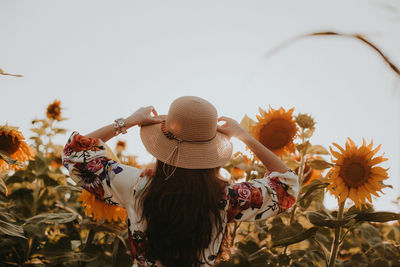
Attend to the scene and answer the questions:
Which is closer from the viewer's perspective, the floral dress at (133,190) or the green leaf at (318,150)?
the floral dress at (133,190)

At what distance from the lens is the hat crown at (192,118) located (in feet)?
4.83

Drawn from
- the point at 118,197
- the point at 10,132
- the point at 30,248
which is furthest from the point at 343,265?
the point at 10,132

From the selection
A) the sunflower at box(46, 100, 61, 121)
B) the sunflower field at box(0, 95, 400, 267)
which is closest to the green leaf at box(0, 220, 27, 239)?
the sunflower field at box(0, 95, 400, 267)

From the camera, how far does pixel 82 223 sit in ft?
7.22

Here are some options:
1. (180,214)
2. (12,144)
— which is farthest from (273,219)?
A: (12,144)

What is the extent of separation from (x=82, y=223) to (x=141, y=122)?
996 mm

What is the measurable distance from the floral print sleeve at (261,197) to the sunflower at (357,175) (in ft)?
2.00

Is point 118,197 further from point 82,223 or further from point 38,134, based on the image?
point 38,134

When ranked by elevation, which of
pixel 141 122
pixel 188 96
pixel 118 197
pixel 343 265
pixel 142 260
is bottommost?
pixel 343 265

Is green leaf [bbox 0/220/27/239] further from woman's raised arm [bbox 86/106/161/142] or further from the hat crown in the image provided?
the hat crown

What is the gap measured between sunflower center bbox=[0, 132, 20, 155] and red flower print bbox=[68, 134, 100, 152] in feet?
3.70

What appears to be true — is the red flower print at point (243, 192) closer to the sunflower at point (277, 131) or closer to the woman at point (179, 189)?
the woman at point (179, 189)

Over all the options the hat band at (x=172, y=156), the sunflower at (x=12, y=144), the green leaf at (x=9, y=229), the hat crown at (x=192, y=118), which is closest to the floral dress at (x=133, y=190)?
the hat band at (x=172, y=156)

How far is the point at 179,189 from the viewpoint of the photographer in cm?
150
